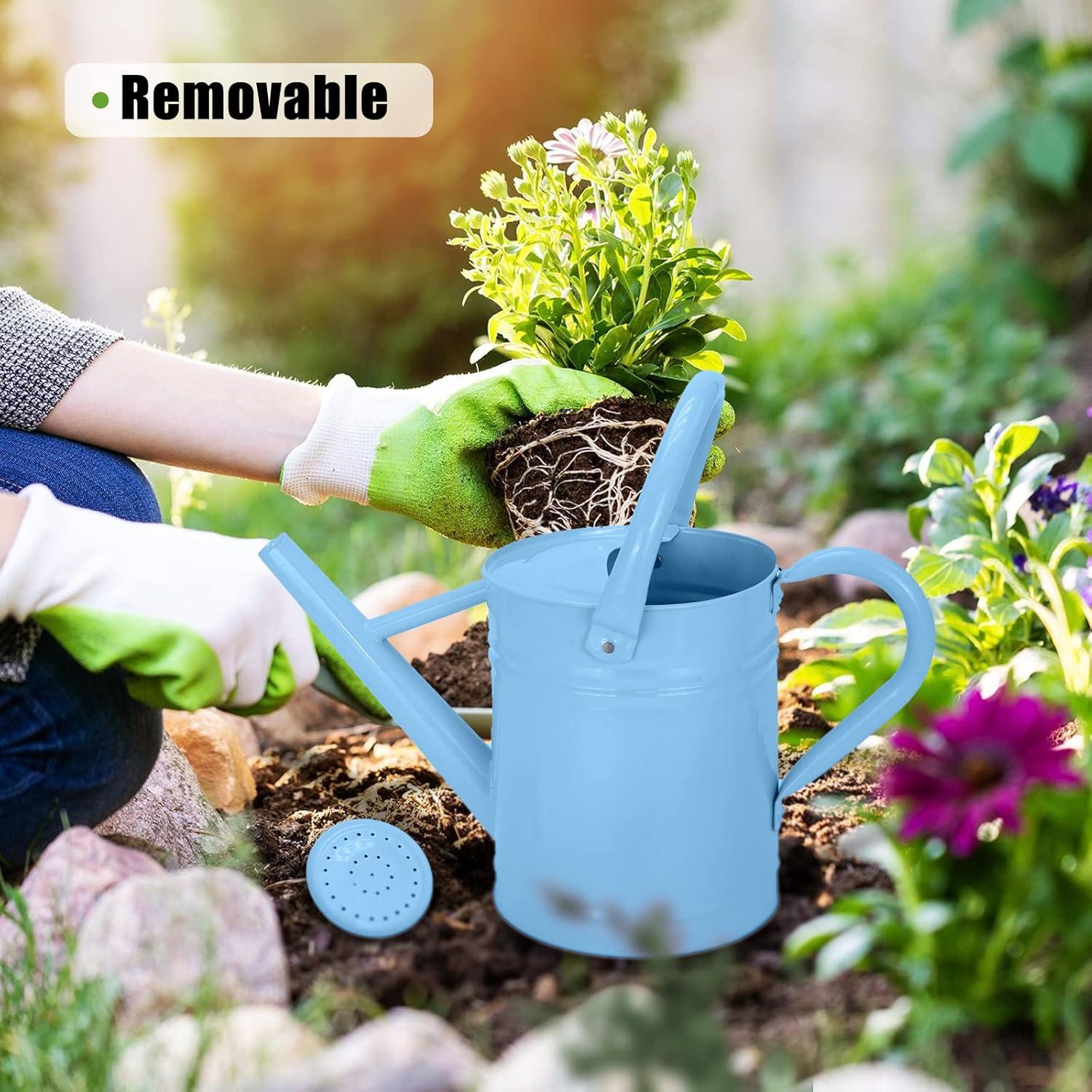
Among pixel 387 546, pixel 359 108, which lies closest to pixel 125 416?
pixel 387 546

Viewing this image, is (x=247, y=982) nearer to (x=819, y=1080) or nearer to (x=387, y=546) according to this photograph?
(x=819, y=1080)

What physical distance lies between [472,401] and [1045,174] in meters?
3.08

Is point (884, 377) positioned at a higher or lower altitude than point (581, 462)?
higher

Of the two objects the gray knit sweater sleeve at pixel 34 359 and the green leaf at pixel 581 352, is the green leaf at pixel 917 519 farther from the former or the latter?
the gray knit sweater sleeve at pixel 34 359

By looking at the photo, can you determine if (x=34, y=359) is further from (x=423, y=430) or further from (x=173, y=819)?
(x=173, y=819)

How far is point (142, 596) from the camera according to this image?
997 millimetres

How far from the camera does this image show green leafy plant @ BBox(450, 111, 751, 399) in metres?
1.43

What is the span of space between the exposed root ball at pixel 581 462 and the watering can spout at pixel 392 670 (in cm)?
28

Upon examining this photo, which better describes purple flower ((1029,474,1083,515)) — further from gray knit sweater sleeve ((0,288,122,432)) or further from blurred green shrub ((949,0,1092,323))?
blurred green shrub ((949,0,1092,323))

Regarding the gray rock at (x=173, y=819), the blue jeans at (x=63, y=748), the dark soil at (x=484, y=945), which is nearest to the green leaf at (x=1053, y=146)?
the dark soil at (x=484, y=945)

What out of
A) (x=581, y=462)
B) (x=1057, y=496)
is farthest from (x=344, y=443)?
(x=1057, y=496)

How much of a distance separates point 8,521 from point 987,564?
3.59 ft

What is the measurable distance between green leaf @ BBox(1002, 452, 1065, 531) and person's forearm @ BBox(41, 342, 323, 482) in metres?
0.83

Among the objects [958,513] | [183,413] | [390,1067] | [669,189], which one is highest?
[669,189]
